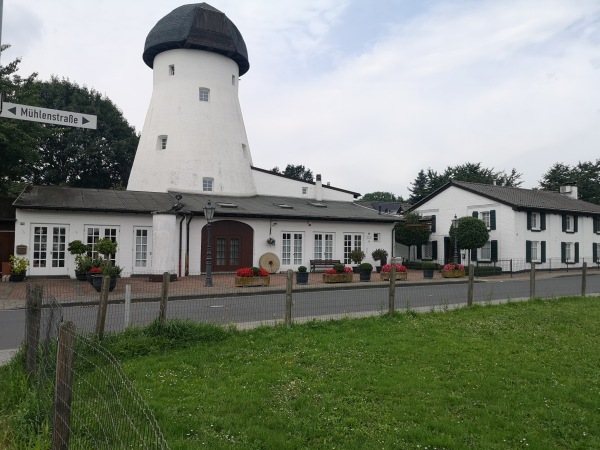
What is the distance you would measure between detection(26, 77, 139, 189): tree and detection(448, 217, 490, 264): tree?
94.4 feet

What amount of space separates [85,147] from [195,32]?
1669 centimetres

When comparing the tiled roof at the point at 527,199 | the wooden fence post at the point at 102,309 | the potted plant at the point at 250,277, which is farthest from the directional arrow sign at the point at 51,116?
the tiled roof at the point at 527,199

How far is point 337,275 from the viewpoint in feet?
72.5

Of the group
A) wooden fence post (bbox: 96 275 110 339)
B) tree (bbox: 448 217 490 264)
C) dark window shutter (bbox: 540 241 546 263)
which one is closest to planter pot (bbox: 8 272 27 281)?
wooden fence post (bbox: 96 275 110 339)

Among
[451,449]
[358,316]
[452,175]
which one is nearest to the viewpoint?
[451,449]

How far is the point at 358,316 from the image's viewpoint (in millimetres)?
11008

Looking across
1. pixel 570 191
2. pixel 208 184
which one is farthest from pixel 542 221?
pixel 208 184

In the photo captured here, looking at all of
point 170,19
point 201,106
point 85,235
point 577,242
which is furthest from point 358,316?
point 577,242

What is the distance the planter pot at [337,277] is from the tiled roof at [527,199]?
51.1 feet

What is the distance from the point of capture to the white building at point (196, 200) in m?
22.5

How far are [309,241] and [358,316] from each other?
686 inches

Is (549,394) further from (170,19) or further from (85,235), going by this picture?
(170,19)

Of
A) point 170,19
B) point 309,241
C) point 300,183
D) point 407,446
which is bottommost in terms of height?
point 407,446

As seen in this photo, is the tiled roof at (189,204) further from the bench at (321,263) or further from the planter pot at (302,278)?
the planter pot at (302,278)
